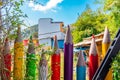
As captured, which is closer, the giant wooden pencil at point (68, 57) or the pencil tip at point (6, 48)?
the pencil tip at point (6, 48)

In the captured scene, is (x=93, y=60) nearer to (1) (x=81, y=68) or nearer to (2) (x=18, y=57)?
(1) (x=81, y=68)

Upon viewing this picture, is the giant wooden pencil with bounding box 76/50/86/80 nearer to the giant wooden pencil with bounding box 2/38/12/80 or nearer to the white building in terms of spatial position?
the white building

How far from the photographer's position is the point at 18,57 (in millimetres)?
2174

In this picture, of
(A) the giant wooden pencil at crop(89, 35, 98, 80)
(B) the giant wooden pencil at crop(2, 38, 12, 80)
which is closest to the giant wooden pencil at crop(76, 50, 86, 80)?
(A) the giant wooden pencil at crop(89, 35, 98, 80)

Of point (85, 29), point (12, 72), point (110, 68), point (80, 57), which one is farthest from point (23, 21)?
point (85, 29)

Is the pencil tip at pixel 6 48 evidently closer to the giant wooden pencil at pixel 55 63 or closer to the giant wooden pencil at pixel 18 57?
the giant wooden pencil at pixel 18 57

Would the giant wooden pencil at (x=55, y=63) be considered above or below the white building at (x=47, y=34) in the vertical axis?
below

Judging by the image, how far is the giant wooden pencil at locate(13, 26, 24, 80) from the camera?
2170 mm

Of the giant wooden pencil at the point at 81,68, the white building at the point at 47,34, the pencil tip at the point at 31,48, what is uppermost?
the white building at the point at 47,34

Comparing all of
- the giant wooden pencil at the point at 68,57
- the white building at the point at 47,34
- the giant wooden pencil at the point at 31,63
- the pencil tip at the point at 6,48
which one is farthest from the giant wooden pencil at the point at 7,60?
the giant wooden pencil at the point at 68,57

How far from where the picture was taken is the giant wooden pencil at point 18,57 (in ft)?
7.12

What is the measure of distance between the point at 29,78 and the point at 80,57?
0.44 metres

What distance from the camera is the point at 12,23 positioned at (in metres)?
2.03

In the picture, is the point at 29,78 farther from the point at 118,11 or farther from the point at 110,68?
the point at 118,11
